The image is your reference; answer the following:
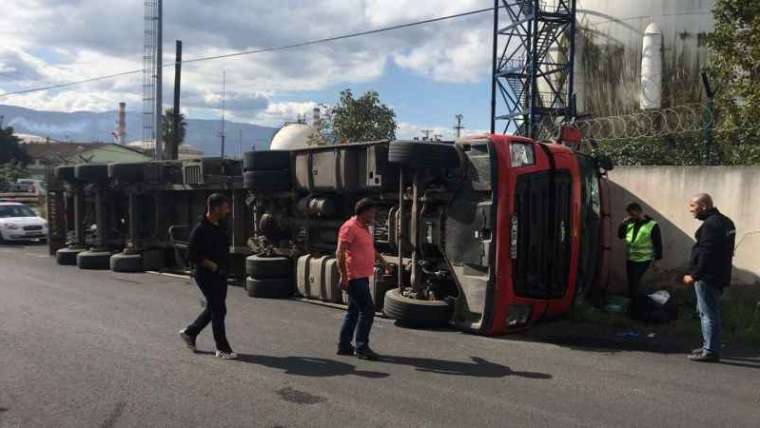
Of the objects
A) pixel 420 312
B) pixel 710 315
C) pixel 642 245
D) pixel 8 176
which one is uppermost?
pixel 8 176

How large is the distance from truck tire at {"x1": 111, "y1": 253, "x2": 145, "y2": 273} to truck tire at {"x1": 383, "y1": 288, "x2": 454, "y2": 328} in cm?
751

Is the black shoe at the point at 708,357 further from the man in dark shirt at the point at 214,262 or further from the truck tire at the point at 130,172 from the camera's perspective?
the truck tire at the point at 130,172

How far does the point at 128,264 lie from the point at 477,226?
28.5 ft

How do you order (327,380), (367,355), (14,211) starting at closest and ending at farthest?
(327,380) → (367,355) → (14,211)

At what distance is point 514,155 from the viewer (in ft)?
25.1

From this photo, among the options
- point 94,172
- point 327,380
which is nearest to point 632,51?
point 94,172

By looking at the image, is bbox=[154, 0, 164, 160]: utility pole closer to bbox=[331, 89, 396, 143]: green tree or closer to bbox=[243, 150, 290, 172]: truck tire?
bbox=[331, 89, 396, 143]: green tree

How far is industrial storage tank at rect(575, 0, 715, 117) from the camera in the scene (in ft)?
73.9

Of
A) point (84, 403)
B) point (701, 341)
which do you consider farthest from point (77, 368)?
point (701, 341)

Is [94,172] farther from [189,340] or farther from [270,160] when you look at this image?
[189,340]

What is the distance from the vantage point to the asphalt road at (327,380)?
4.85 meters

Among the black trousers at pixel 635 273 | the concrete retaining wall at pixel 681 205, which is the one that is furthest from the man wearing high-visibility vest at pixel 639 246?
the concrete retaining wall at pixel 681 205

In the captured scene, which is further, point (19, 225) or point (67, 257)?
point (19, 225)

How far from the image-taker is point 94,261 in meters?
14.2
